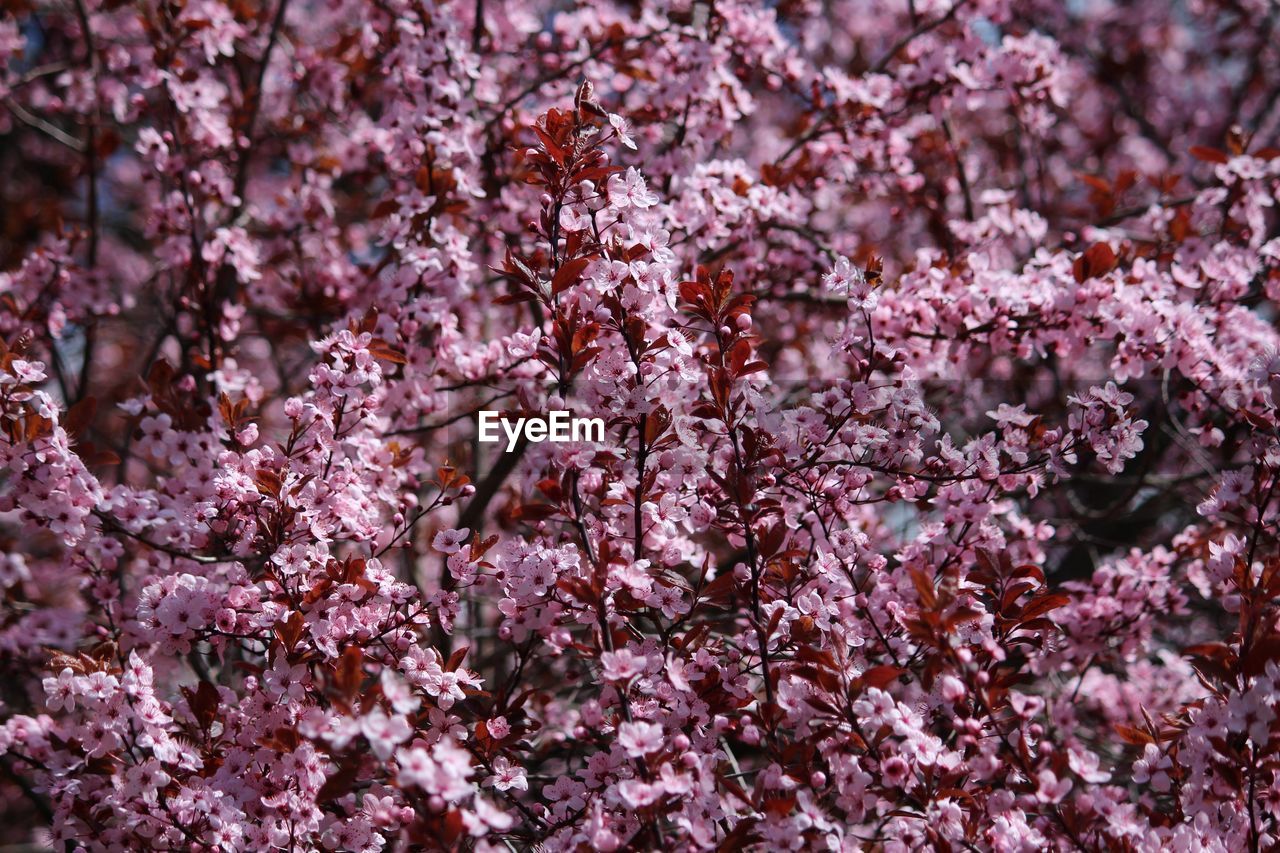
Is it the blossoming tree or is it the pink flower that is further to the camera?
the blossoming tree

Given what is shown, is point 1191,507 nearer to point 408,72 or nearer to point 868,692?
point 868,692

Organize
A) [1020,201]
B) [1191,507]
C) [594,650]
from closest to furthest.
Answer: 1. [594,650]
2. [1191,507]
3. [1020,201]

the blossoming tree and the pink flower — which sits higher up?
the blossoming tree

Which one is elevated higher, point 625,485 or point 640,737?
point 625,485

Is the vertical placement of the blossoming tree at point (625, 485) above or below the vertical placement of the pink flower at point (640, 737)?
above

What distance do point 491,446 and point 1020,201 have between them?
3.64 meters

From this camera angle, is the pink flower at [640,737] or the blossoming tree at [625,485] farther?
the blossoming tree at [625,485]

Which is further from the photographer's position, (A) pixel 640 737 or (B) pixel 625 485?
(B) pixel 625 485

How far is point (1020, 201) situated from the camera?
6.04 meters

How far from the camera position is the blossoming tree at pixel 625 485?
245 cm

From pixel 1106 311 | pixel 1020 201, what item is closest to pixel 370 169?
pixel 1106 311

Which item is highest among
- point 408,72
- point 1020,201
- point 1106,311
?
point 1020,201

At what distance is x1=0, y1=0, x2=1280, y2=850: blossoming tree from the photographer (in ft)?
8.05

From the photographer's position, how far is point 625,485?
268cm
